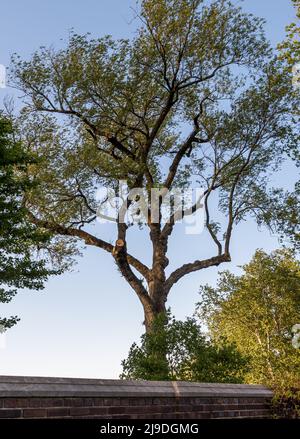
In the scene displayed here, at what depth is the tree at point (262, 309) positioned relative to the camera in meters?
37.0

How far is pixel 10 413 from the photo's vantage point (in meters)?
7.50

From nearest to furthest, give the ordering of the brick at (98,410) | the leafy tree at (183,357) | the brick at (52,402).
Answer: the brick at (52,402), the brick at (98,410), the leafy tree at (183,357)

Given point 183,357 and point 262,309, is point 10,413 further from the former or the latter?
point 262,309

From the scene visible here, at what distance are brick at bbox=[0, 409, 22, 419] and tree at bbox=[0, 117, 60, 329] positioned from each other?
1367 centimetres

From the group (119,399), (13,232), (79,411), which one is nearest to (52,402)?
(79,411)

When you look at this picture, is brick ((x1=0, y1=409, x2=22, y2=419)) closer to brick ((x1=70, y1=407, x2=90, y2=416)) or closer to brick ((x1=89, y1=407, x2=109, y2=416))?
brick ((x1=70, y1=407, x2=90, y2=416))

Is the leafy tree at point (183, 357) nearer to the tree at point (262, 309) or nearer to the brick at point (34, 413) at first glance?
the brick at point (34, 413)

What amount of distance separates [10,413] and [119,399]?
2035 mm

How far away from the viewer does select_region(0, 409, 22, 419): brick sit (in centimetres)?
743

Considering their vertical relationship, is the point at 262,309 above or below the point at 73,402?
above

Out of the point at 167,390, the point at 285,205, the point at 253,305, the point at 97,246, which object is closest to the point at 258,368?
the point at 253,305

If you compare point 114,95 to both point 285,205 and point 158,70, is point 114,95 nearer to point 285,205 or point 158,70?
point 158,70

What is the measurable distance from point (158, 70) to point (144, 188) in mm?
5279

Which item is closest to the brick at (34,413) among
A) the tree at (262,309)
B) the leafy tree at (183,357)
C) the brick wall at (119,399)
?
the brick wall at (119,399)
